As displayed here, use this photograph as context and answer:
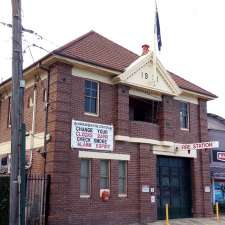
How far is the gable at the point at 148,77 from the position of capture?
821 inches

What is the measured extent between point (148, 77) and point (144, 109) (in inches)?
100

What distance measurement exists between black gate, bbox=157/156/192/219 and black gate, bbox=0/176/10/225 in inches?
328

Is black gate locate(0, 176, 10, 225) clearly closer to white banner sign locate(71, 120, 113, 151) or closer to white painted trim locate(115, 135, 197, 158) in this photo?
white banner sign locate(71, 120, 113, 151)

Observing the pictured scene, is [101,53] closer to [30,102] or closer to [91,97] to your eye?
[91,97]

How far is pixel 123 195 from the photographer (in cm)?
2022

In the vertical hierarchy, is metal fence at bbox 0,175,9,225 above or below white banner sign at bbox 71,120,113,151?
below

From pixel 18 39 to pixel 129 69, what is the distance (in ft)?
28.1

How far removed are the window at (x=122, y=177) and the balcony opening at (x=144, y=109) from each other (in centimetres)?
337

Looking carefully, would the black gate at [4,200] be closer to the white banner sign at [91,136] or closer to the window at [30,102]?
the white banner sign at [91,136]

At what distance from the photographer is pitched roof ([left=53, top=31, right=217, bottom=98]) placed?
64.0 feet

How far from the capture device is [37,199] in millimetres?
18359

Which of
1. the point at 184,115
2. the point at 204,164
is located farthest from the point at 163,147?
the point at 204,164

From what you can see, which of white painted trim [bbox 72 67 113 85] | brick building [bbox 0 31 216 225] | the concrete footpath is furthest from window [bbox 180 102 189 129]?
white painted trim [bbox 72 67 113 85]

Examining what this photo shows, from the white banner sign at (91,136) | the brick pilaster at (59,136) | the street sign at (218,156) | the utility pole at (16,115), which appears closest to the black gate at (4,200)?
the brick pilaster at (59,136)
